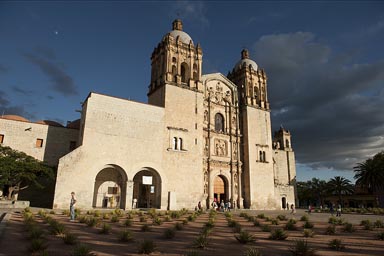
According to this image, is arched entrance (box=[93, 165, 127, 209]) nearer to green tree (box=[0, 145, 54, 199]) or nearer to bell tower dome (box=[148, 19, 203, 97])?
green tree (box=[0, 145, 54, 199])

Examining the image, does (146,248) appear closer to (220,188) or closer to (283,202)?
(220,188)

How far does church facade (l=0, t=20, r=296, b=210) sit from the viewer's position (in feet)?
79.1

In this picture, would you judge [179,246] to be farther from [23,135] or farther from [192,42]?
[192,42]

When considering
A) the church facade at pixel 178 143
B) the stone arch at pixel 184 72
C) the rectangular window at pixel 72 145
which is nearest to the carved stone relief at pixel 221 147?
the church facade at pixel 178 143

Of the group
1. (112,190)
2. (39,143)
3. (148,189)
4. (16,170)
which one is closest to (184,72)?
(148,189)

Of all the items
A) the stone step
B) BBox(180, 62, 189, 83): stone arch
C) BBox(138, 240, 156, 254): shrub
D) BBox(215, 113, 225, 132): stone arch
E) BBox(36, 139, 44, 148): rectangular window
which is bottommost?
BBox(138, 240, 156, 254): shrub

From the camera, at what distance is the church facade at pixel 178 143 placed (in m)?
24.1

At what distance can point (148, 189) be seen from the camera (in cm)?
2903

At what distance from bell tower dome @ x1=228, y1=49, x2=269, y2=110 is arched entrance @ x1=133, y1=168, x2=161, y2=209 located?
16611 mm

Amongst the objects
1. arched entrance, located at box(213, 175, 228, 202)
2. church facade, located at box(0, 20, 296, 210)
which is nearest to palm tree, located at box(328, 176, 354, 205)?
church facade, located at box(0, 20, 296, 210)

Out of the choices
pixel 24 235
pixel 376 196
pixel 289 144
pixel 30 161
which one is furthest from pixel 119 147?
pixel 376 196

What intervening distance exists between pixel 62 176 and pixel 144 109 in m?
9.76

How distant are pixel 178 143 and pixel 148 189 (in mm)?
5866

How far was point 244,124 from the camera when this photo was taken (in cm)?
3619
